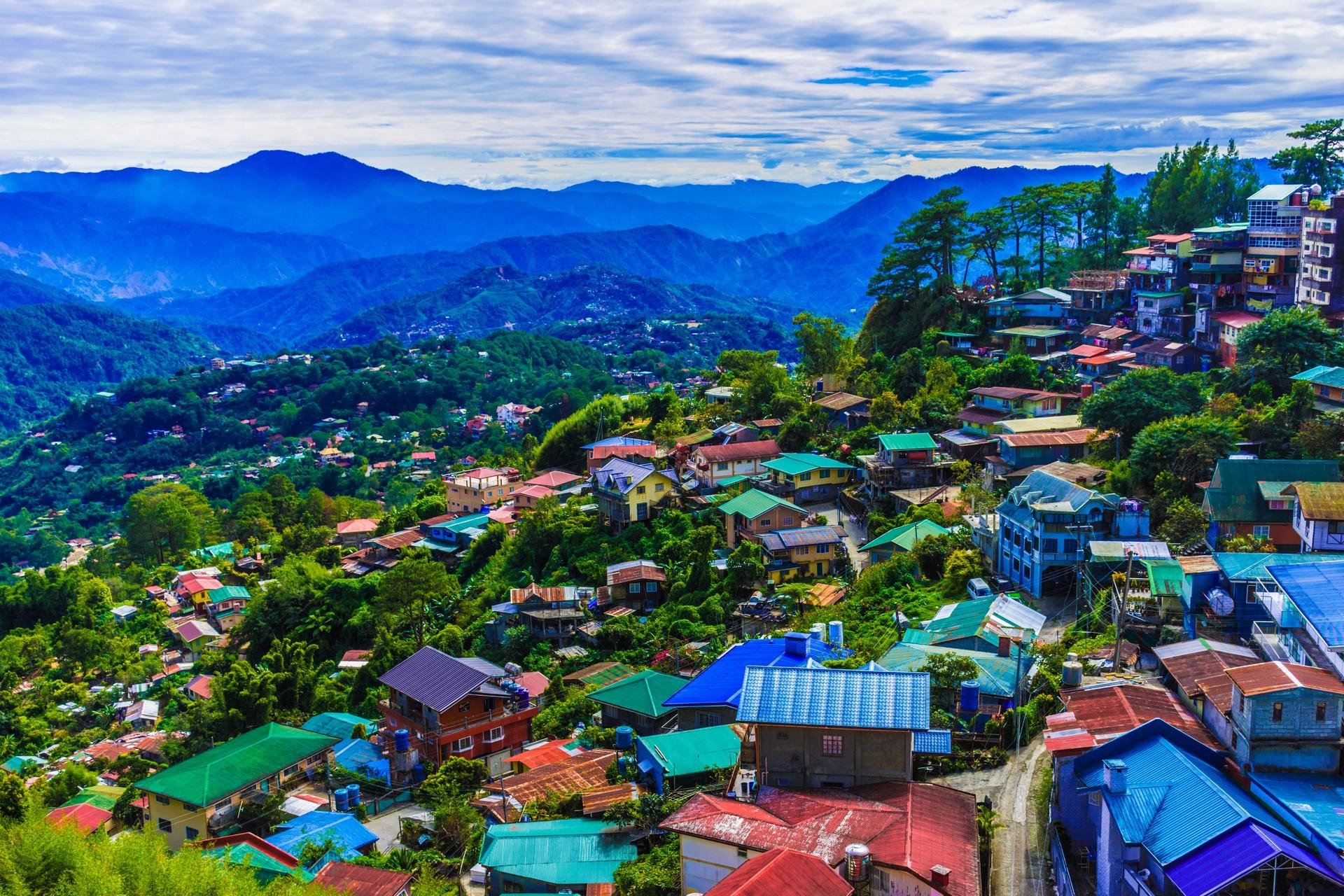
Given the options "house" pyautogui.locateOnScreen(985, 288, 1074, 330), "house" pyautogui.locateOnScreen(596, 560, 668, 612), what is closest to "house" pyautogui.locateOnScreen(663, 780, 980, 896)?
"house" pyautogui.locateOnScreen(596, 560, 668, 612)

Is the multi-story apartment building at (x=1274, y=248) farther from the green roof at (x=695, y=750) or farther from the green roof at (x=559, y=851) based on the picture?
the green roof at (x=559, y=851)

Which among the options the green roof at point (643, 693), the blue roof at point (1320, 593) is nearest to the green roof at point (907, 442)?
the green roof at point (643, 693)

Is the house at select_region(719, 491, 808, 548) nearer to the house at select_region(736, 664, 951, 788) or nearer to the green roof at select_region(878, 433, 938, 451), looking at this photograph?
the green roof at select_region(878, 433, 938, 451)

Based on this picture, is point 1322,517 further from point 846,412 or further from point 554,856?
point 846,412

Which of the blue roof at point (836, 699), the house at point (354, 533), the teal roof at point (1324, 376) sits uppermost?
the teal roof at point (1324, 376)

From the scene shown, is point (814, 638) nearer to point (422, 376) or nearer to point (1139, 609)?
point (1139, 609)

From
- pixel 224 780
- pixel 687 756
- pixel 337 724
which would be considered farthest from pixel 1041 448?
pixel 224 780
